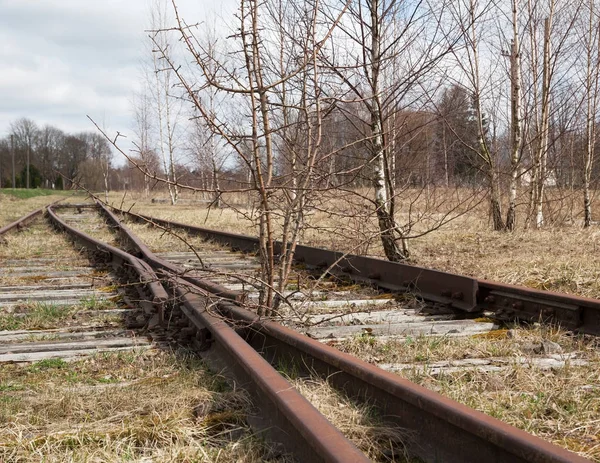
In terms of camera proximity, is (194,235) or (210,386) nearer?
(210,386)

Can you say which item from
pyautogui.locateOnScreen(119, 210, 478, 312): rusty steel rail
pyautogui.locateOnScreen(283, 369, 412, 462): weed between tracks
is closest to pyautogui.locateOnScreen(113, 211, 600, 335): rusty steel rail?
pyautogui.locateOnScreen(119, 210, 478, 312): rusty steel rail

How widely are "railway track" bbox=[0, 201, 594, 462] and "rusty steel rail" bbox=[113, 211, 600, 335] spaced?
13 millimetres

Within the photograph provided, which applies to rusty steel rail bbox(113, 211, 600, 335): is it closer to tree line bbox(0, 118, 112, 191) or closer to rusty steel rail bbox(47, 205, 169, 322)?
rusty steel rail bbox(47, 205, 169, 322)

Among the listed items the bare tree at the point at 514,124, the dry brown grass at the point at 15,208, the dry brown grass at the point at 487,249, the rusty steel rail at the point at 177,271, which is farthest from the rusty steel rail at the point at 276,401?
the dry brown grass at the point at 15,208

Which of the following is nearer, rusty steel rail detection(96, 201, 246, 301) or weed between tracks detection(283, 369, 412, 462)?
weed between tracks detection(283, 369, 412, 462)

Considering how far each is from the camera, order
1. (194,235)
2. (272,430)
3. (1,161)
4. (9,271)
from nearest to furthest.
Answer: (272,430)
(9,271)
(194,235)
(1,161)

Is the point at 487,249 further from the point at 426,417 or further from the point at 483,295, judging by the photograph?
the point at 426,417

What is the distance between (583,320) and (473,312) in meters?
0.85

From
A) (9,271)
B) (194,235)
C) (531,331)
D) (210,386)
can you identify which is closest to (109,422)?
(210,386)

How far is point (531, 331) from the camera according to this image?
3809mm

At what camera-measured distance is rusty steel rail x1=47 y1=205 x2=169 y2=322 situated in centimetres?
436

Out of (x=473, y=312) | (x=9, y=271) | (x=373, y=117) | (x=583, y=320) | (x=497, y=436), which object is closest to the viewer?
(x=497, y=436)

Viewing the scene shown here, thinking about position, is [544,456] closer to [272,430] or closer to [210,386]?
A: [272,430]

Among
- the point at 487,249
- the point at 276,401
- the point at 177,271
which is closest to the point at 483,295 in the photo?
the point at 177,271
